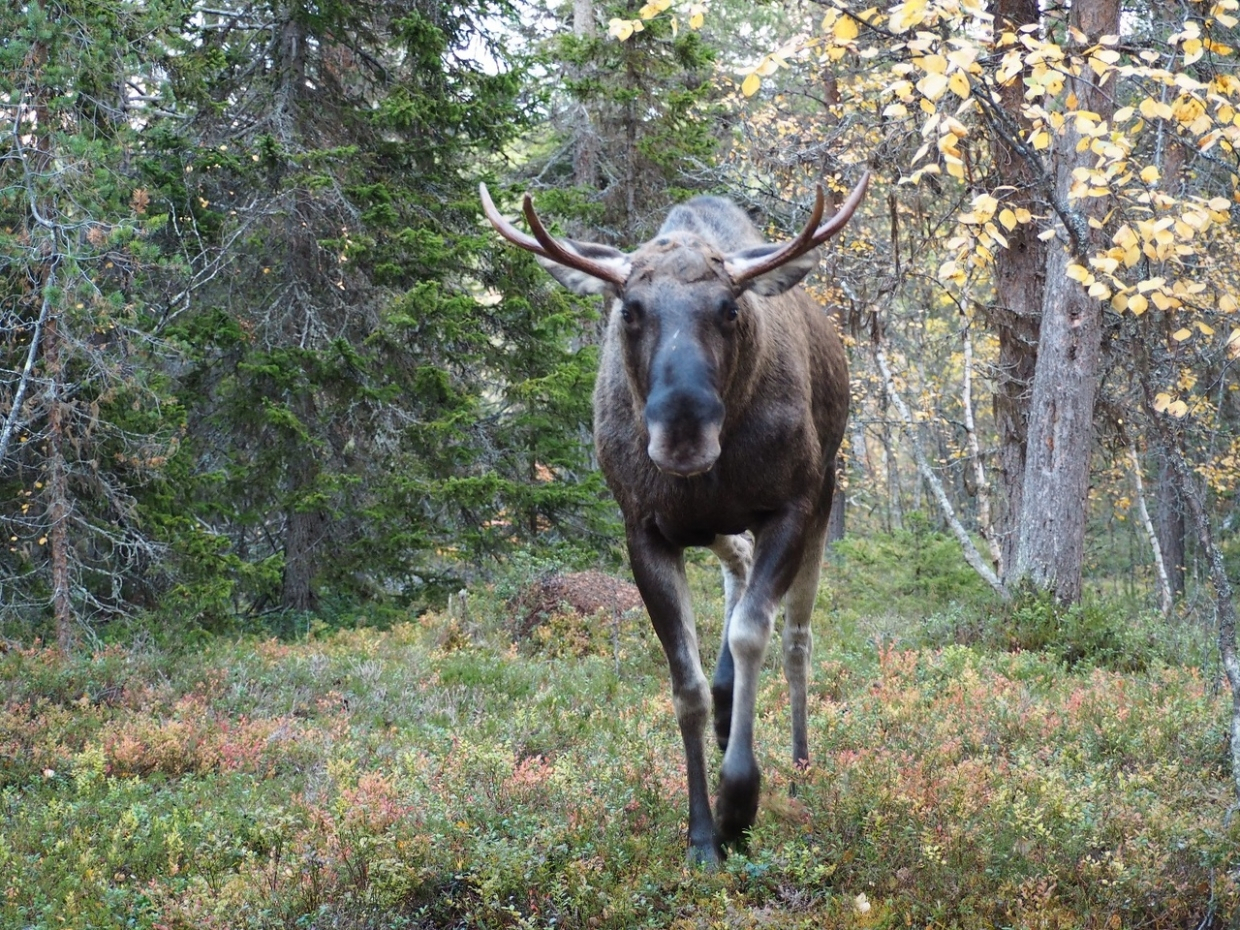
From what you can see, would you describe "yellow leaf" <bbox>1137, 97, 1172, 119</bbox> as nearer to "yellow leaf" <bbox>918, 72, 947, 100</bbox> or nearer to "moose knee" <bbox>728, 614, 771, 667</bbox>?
"yellow leaf" <bbox>918, 72, 947, 100</bbox>

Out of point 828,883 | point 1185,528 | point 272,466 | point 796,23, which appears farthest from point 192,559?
point 1185,528

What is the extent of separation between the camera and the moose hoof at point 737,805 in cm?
482

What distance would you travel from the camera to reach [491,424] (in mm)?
14883

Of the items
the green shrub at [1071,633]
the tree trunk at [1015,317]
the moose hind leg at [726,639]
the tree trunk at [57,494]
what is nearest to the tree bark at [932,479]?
the tree trunk at [1015,317]

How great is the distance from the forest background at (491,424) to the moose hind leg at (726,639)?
55 centimetres

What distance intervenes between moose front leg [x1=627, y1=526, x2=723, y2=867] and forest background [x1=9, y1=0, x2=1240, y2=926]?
388 millimetres

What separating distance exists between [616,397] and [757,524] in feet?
3.17

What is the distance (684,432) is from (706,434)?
89 mm

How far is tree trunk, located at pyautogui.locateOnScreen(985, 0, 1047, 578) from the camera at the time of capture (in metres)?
11.8

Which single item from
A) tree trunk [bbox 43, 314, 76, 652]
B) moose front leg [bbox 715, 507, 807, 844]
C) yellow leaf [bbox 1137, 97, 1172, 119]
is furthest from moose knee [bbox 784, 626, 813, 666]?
tree trunk [bbox 43, 314, 76, 652]

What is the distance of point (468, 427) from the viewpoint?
1449 centimetres

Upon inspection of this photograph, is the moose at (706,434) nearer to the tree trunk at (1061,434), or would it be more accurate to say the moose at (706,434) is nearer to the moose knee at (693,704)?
the moose knee at (693,704)

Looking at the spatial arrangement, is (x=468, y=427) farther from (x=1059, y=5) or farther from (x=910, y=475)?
(x=910, y=475)

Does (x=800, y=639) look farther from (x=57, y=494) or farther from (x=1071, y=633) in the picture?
(x=57, y=494)
